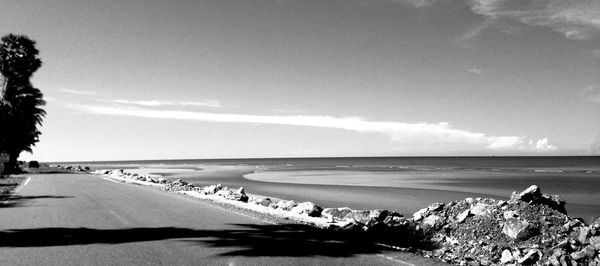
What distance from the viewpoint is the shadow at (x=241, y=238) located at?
8.88 meters

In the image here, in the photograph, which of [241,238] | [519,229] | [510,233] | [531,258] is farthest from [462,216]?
[241,238]

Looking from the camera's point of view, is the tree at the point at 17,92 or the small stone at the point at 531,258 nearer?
the small stone at the point at 531,258

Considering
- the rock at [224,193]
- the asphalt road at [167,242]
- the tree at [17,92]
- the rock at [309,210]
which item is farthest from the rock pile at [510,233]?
the tree at [17,92]

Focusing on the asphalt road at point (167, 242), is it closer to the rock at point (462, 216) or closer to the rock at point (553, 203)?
the rock at point (462, 216)

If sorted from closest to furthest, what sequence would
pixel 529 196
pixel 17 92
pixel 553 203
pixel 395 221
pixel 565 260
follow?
pixel 565 260
pixel 529 196
pixel 395 221
pixel 553 203
pixel 17 92

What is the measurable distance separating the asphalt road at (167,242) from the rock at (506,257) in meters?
1.86

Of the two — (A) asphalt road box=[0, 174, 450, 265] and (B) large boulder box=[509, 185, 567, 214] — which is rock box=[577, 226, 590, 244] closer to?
(B) large boulder box=[509, 185, 567, 214]

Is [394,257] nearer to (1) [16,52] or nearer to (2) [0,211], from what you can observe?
(2) [0,211]

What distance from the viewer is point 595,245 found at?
823 centimetres

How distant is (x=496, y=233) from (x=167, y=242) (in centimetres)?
833

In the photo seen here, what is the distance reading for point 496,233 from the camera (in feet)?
34.7

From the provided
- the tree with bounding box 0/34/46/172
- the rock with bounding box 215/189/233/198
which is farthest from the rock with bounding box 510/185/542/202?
the tree with bounding box 0/34/46/172

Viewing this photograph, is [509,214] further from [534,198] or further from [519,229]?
[534,198]

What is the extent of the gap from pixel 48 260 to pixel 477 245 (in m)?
9.41
